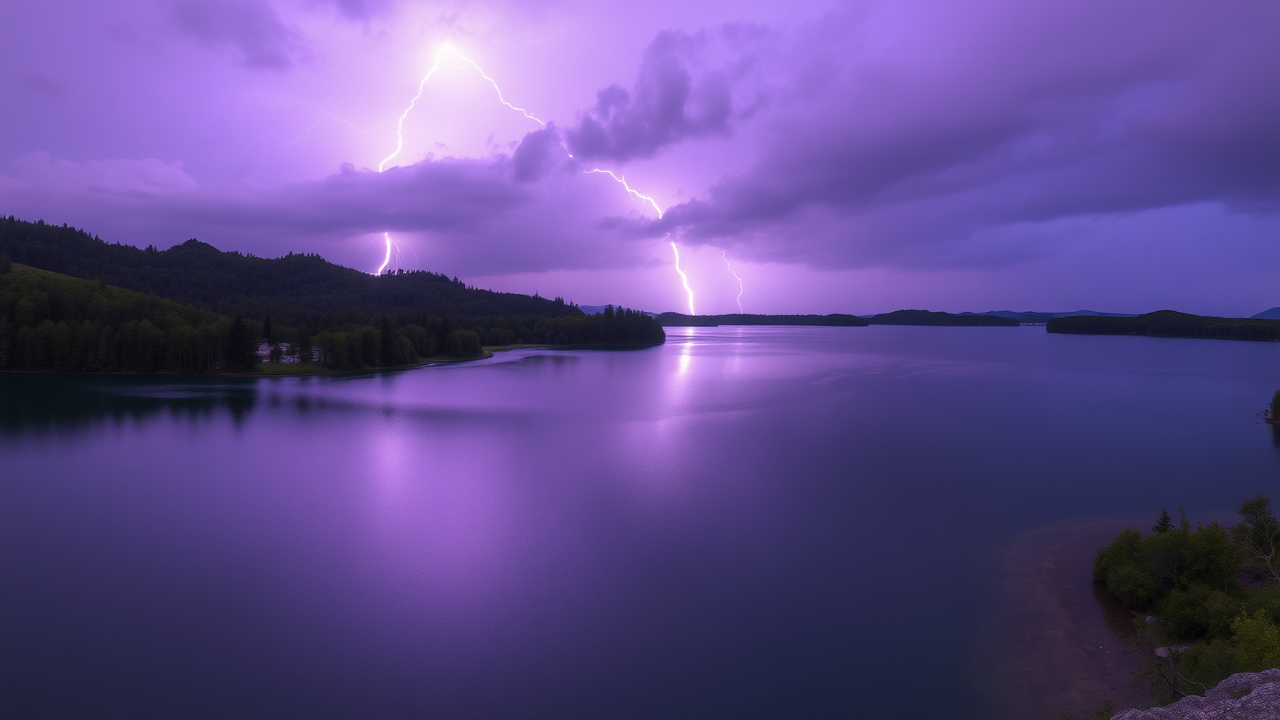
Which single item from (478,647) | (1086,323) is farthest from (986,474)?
(1086,323)

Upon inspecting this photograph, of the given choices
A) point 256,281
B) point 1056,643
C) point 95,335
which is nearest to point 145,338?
point 95,335

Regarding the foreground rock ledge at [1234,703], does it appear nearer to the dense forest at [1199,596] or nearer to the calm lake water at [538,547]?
the dense forest at [1199,596]

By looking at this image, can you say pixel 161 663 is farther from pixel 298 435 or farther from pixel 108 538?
pixel 298 435

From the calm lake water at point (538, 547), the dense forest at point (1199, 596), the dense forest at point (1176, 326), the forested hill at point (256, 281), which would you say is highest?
the forested hill at point (256, 281)

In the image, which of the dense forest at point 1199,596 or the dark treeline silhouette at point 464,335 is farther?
the dark treeline silhouette at point 464,335

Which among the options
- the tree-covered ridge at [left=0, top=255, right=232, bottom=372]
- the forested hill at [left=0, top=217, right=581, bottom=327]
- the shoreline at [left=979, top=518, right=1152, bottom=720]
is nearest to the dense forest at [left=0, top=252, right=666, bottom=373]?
the tree-covered ridge at [left=0, top=255, right=232, bottom=372]

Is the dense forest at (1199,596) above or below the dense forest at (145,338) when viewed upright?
below

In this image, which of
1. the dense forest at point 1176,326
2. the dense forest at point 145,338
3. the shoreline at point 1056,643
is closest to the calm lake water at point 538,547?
the shoreline at point 1056,643
